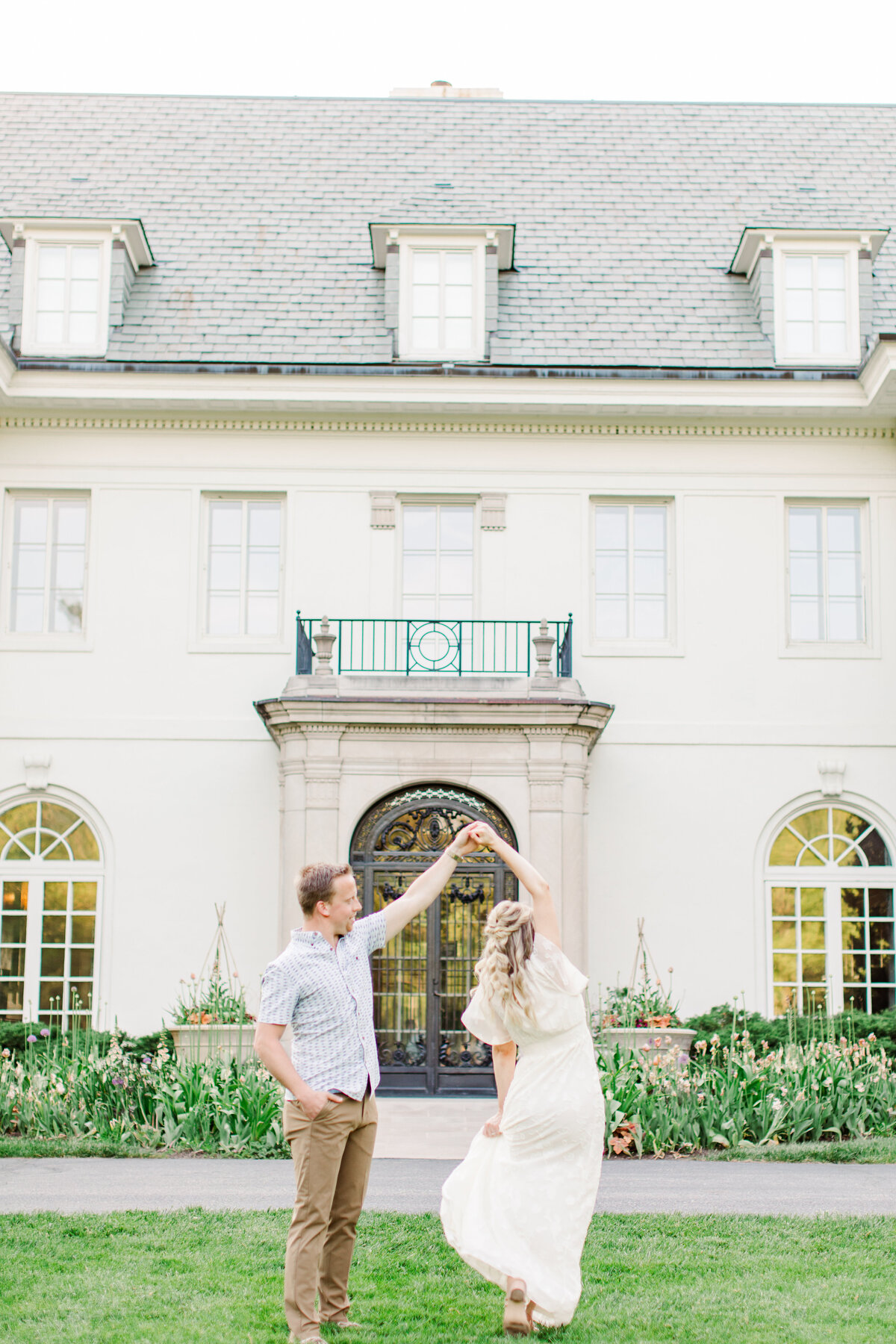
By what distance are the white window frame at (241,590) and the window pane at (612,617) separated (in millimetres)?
3449

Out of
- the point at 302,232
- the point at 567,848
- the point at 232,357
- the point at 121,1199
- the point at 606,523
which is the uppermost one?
the point at 302,232

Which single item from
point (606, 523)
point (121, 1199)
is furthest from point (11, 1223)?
point (606, 523)

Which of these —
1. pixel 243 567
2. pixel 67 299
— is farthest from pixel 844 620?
pixel 67 299

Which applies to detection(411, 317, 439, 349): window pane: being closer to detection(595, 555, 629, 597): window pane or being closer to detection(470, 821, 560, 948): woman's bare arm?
detection(595, 555, 629, 597): window pane

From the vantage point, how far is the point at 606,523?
15148 mm

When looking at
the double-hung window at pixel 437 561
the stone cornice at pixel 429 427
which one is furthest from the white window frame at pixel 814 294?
the double-hung window at pixel 437 561

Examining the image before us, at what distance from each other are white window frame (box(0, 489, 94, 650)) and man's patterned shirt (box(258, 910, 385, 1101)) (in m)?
9.94

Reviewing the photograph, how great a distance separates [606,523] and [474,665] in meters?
2.26

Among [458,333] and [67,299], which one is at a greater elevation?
[67,299]

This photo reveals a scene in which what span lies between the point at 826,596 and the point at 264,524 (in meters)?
6.31

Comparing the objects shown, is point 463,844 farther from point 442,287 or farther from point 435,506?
point 442,287

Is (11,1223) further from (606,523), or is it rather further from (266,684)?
(606,523)

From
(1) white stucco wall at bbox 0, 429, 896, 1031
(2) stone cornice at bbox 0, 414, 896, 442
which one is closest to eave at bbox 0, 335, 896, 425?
(2) stone cornice at bbox 0, 414, 896, 442

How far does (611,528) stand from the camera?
49.7ft
